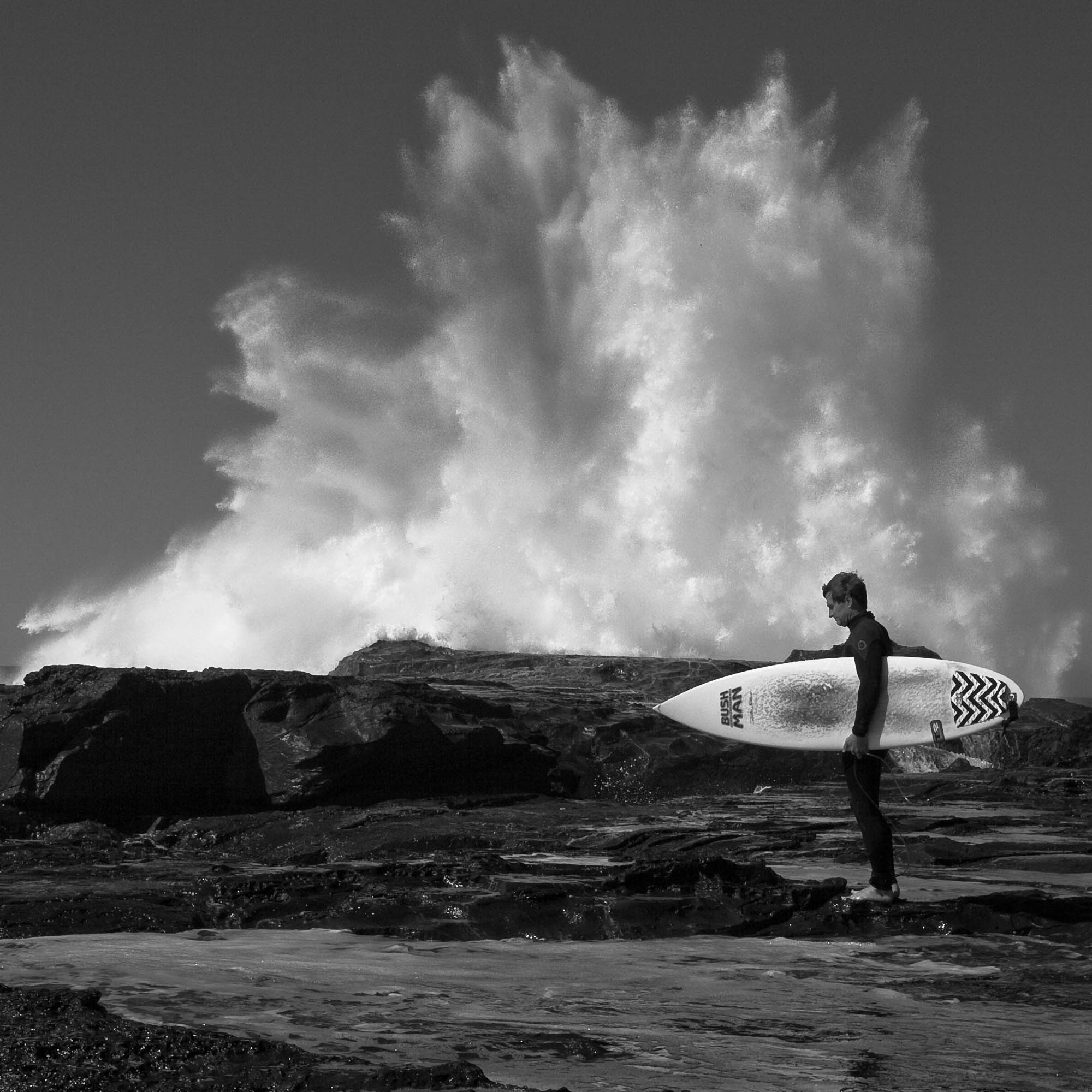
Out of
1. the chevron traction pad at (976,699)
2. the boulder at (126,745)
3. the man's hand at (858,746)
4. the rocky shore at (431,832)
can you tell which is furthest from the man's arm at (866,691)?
the boulder at (126,745)

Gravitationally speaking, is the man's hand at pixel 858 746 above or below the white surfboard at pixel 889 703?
below

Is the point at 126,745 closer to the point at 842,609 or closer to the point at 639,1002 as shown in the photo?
the point at 842,609

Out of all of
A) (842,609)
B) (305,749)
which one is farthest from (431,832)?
(842,609)

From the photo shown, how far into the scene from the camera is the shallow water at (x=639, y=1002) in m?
2.86

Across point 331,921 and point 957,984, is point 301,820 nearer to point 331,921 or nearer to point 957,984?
point 331,921

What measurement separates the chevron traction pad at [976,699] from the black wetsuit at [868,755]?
4.63 metres

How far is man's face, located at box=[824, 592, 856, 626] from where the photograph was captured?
6262mm

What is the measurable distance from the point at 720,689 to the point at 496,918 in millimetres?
6264

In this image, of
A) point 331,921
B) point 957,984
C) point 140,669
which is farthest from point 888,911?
point 140,669

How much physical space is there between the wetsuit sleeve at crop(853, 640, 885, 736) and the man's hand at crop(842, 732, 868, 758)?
2cm

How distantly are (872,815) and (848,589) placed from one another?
1091 millimetres

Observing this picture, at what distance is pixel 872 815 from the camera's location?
5840 mm

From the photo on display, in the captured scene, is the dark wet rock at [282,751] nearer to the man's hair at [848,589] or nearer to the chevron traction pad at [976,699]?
the chevron traction pad at [976,699]

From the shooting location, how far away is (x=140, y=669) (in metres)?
13.6
